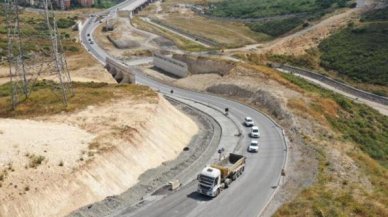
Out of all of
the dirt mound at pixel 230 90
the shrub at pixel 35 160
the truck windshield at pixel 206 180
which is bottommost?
the dirt mound at pixel 230 90

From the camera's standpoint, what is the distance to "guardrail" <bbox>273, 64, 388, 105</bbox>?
396 ft

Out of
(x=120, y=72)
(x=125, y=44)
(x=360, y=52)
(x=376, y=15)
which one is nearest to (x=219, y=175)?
(x=120, y=72)

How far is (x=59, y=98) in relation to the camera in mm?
78562

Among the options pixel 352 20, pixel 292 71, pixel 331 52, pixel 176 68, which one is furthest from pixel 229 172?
pixel 352 20

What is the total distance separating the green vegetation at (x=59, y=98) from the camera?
2872 inches

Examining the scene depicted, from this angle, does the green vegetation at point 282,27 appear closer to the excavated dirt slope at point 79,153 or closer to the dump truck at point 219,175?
the excavated dirt slope at point 79,153

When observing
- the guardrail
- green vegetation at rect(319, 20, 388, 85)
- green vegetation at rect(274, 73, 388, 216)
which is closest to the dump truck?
green vegetation at rect(274, 73, 388, 216)

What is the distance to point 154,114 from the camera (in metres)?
72.2

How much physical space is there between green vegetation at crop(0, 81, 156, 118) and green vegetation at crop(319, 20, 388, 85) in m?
75.7

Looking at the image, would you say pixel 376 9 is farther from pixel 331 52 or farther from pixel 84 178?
pixel 84 178

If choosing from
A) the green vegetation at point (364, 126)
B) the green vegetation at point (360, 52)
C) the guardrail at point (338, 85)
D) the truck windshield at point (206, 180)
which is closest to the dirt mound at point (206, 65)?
the guardrail at point (338, 85)

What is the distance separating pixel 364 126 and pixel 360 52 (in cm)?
5458

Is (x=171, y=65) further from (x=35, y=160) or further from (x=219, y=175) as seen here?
(x=35, y=160)

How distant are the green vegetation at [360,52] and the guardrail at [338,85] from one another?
256 inches
